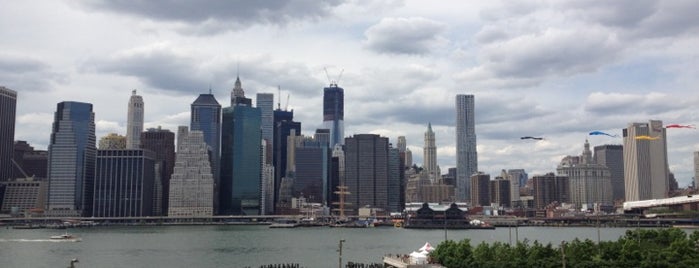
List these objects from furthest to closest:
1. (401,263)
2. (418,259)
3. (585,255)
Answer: (401,263)
(418,259)
(585,255)

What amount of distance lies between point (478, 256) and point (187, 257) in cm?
6620

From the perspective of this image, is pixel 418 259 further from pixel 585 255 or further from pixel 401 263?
pixel 585 255

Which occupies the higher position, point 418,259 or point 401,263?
point 418,259

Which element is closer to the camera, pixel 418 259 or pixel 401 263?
pixel 418 259

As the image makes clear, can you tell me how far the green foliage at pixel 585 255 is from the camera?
61188 mm

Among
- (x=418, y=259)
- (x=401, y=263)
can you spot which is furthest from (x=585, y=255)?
(x=401, y=263)

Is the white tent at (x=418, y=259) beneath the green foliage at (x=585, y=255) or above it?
beneath

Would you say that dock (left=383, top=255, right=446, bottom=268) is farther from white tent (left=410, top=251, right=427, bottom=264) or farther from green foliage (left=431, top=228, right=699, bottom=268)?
green foliage (left=431, top=228, right=699, bottom=268)

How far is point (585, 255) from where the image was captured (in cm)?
6294

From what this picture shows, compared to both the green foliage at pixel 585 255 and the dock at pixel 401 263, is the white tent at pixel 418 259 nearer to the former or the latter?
the dock at pixel 401 263

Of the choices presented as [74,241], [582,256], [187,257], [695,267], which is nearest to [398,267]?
[582,256]

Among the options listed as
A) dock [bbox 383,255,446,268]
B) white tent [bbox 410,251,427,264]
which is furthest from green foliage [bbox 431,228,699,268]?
white tent [bbox 410,251,427,264]

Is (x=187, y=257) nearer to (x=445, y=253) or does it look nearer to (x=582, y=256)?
(x=445, y=253)

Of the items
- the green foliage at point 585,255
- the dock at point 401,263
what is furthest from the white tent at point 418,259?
the green foliage at point 585,255
